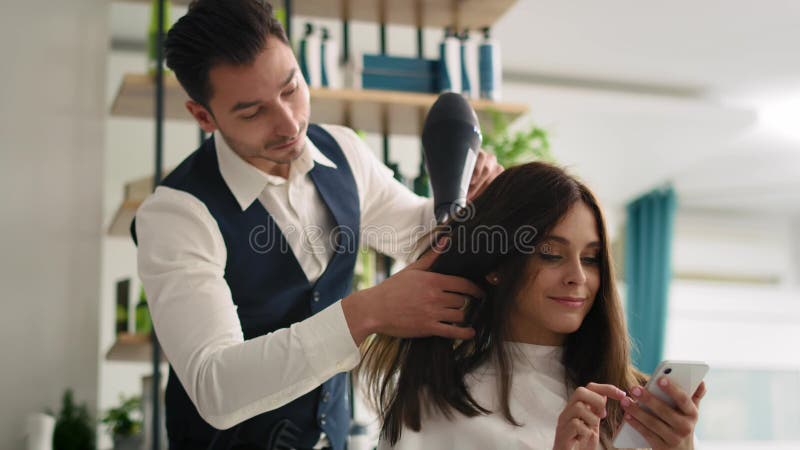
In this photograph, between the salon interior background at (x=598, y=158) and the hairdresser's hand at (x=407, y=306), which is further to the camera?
the salon interior background at (x=598, y=158)

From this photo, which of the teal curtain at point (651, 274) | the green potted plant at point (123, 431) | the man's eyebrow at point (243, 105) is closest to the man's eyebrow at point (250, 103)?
the man's eyebrow at point (243, 105)

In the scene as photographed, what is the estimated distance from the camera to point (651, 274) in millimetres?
6934

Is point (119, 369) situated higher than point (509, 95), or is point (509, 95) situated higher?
point (509, 95)

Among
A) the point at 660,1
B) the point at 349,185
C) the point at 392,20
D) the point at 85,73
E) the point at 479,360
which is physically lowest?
the point at 479,360

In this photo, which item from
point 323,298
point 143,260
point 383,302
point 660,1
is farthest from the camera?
point 660,1

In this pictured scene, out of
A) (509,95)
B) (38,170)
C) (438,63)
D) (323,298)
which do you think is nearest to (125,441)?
(38,170)

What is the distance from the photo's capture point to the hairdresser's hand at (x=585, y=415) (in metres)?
1.31

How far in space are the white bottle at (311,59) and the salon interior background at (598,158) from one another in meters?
0.71

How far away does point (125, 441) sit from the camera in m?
3.25

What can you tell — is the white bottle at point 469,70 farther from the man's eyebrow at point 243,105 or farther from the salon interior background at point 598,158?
the man's eyebrow at point 243,105

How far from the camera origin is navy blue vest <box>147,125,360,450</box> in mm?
1564

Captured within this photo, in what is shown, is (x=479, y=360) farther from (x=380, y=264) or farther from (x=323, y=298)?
(x=380, y=264)

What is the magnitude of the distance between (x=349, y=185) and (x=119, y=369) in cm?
291

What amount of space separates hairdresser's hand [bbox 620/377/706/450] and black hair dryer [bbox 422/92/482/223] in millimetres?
422
